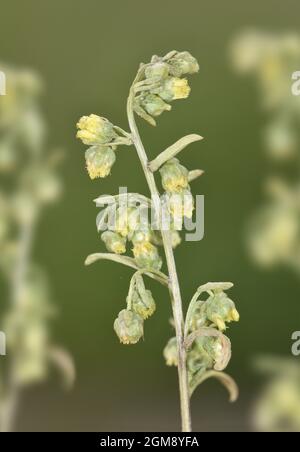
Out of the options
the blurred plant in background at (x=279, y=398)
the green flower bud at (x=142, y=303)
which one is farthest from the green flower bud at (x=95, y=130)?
the blurred plant in background at (x=279, y=398)

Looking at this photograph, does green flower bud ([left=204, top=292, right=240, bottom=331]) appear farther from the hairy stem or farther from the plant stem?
the hairy stem

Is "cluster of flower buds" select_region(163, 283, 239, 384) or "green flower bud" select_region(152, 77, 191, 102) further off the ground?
"green flower bud" select_region(152, 77, 191, 102)

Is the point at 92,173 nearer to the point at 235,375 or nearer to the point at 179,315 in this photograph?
the point at 179,315

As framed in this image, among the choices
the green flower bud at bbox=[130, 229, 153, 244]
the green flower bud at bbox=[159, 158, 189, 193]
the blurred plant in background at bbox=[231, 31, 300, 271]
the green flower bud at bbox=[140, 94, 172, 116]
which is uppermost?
the blurred plant in background at bbox=[231, 31, 300, 271]

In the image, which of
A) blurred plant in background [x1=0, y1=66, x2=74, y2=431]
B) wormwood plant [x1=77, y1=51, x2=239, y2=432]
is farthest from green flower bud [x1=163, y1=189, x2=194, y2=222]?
blurred plant in background [x1=0, y1=66, x2=74, y2=431]

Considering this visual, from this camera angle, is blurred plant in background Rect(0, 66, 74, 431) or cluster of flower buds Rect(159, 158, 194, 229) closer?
cluster of flower buds Rect(159, 158, 194, 229)
